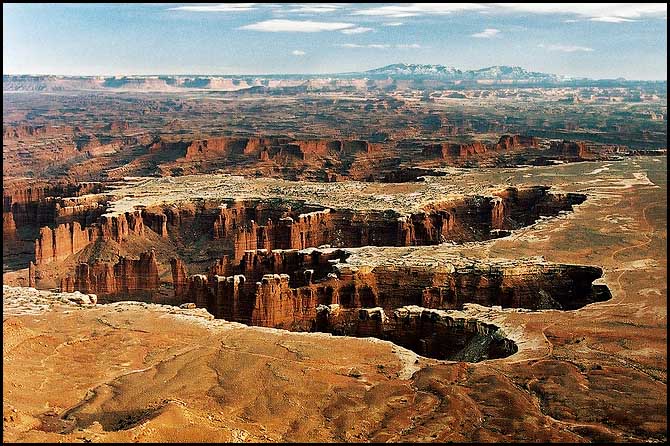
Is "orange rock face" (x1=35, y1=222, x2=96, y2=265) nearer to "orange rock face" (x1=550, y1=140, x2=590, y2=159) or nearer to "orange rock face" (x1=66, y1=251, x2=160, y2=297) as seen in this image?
"orange rock face" (x1=66, y1=251, x2=160, y2=297)

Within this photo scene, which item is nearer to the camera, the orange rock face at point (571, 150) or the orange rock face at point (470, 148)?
the orange rock face at point (571, 150)

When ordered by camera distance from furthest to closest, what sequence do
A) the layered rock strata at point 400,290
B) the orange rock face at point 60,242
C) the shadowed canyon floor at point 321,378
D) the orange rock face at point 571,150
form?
the orange rock face at point 571,150 → the orange rock face at point 60,242 → the layered rock strata at point 400,290 → the shadowed canyon floor at point 321,378

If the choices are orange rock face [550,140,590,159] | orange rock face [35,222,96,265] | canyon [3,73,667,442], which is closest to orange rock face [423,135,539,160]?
orange rock face [550,140,590,159]

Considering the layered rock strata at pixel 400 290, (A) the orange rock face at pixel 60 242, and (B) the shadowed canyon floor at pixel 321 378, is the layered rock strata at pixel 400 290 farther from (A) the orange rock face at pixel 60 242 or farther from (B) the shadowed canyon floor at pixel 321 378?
(A) the orange rock face at pixel 60 242

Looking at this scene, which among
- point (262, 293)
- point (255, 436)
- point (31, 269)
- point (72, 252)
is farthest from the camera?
point (72, 252)

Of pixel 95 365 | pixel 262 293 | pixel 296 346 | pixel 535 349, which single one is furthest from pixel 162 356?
pixel 535 349

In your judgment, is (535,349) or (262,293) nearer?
(535,349)

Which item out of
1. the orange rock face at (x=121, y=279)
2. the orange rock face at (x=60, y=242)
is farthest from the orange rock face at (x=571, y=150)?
the orange rock face at (x=121, y=279)

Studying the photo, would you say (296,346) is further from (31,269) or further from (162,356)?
(31,269)
